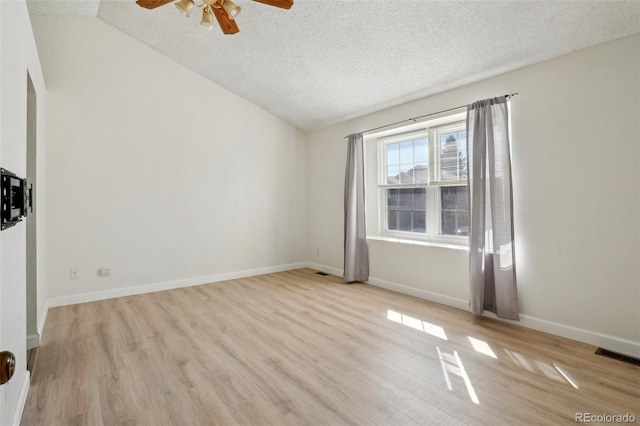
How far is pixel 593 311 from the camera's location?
264 cm

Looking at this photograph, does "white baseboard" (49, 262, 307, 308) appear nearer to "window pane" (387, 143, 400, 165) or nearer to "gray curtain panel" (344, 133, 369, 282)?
"gray curtain panel" (344, 133, 369, 282)

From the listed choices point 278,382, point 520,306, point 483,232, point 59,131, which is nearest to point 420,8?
point 483,232

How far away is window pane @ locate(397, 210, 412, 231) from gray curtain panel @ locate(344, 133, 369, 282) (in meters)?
0.51

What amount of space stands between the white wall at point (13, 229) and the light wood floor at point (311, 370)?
26 centimetres

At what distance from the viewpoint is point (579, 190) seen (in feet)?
8.89

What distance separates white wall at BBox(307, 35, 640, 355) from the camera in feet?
8.11

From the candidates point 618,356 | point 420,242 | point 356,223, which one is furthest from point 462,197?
point 618,356

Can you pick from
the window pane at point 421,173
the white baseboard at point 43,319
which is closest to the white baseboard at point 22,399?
the white baseboard at point 43,319

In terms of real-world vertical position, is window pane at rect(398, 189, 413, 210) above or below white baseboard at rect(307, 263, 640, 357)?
above

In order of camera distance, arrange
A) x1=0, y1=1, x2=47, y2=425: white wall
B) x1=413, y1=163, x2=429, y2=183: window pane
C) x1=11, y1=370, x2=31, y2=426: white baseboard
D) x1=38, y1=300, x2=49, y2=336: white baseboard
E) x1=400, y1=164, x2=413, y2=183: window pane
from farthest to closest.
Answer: x1=400, y1=164, x2=413, y2=183: window pane < x1=413, y1=163, x2=429, y2=183: window pane < x1=38, y1=300, x2=49, y2=336: white baseboard < x1=11, y1=370, x2=31, y2=426: white baseboard < x1=0, y1=1, x2=47, y2=425: white wall

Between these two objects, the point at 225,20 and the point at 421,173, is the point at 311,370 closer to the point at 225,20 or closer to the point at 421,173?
the point at 225,20

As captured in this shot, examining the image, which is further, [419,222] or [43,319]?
[419,222]

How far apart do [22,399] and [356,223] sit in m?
3.78

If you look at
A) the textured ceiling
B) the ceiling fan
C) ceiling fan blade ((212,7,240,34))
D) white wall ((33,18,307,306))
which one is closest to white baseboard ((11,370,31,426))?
white wall ((33,18,307,306))
